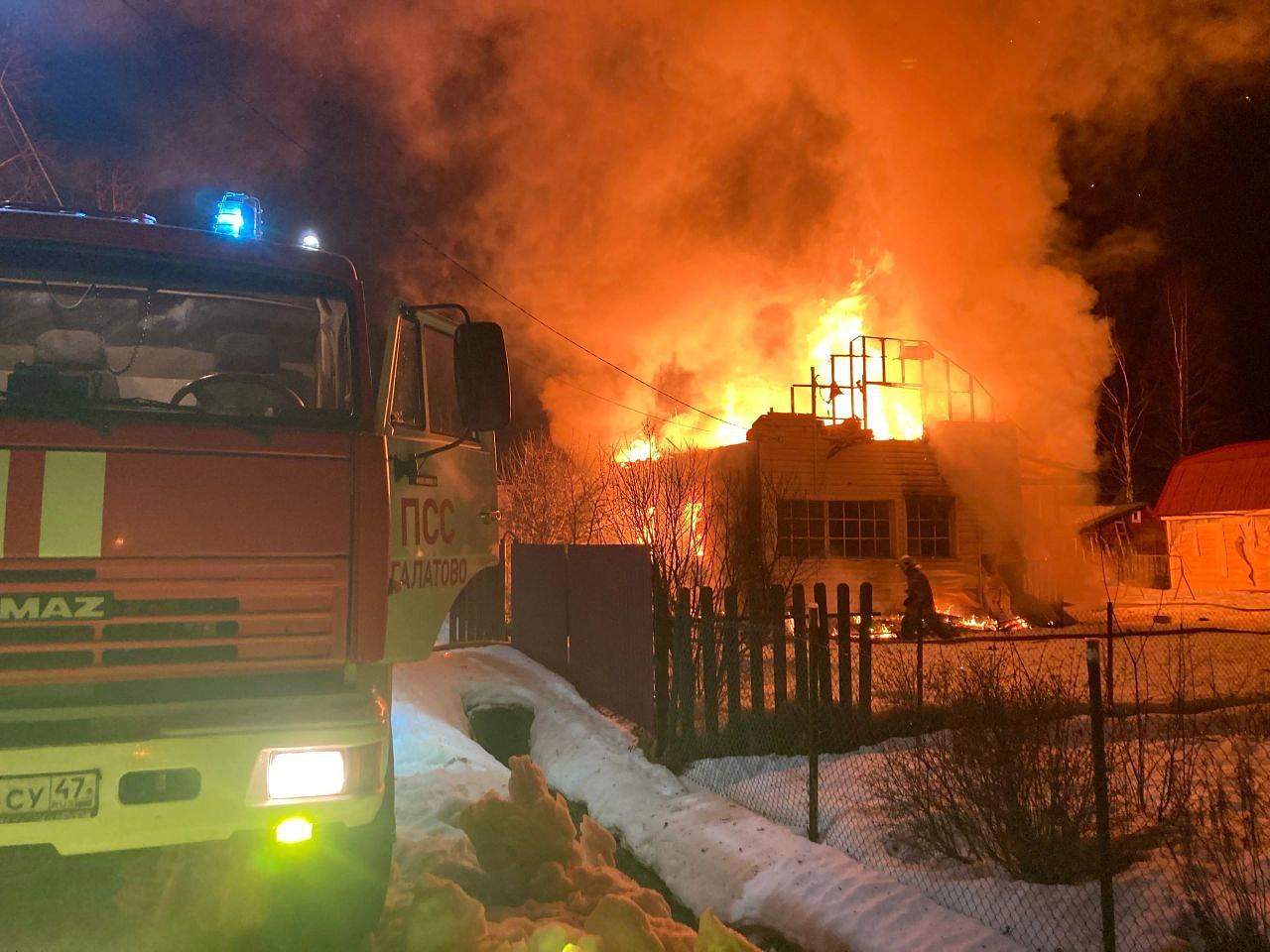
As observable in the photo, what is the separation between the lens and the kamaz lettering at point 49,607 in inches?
109

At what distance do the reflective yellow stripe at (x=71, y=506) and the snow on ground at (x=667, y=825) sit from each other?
8.24 feet

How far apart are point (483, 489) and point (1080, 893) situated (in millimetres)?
3485

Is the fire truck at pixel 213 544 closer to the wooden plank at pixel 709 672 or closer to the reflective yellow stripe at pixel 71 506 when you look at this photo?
the reflective yellow stripe at pixel 71 506

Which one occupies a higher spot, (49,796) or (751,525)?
(751,525)

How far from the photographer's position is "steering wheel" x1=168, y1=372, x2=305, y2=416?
3393 mm

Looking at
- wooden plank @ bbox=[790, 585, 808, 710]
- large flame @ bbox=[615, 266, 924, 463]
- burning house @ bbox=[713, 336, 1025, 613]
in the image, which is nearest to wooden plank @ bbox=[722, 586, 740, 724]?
wooden plank @ bbox=[790, 585, 808, 710]

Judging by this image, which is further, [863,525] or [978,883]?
[863,525]

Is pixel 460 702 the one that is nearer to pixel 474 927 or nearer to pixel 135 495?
pixel 474 927

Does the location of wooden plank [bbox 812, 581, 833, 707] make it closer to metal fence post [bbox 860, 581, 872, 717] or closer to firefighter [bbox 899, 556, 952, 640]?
metal fence post [bbox 860, 581, 872, 717]

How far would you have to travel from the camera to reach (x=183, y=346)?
3.69 meters

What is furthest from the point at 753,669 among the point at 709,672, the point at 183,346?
the point at 183,346

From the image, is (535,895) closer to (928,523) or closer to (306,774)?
(306,774)

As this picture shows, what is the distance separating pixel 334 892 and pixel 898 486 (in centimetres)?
1950

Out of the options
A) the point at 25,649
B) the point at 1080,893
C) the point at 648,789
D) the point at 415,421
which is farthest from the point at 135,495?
the point at 648,789
